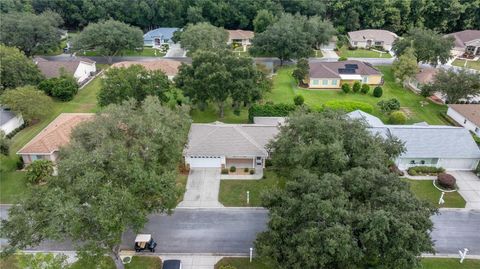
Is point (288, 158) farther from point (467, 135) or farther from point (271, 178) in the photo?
point (467, 135)

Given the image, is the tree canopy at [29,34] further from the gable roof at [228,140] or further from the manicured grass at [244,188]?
the manicured grass at [244,188]

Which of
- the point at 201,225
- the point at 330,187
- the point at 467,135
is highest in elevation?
the point at 330,187

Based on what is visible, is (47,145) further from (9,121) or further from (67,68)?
(67,68)

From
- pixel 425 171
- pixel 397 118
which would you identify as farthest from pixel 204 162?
pixel 397 118

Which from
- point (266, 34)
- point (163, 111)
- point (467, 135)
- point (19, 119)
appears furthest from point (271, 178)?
point (266, 34)

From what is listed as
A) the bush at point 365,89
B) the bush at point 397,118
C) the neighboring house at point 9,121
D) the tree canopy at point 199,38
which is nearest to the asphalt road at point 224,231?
the neighboring house at point 9,121

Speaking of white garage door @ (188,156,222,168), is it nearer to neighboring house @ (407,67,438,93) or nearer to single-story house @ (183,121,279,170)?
single-story house @ (183,121,279,170)
